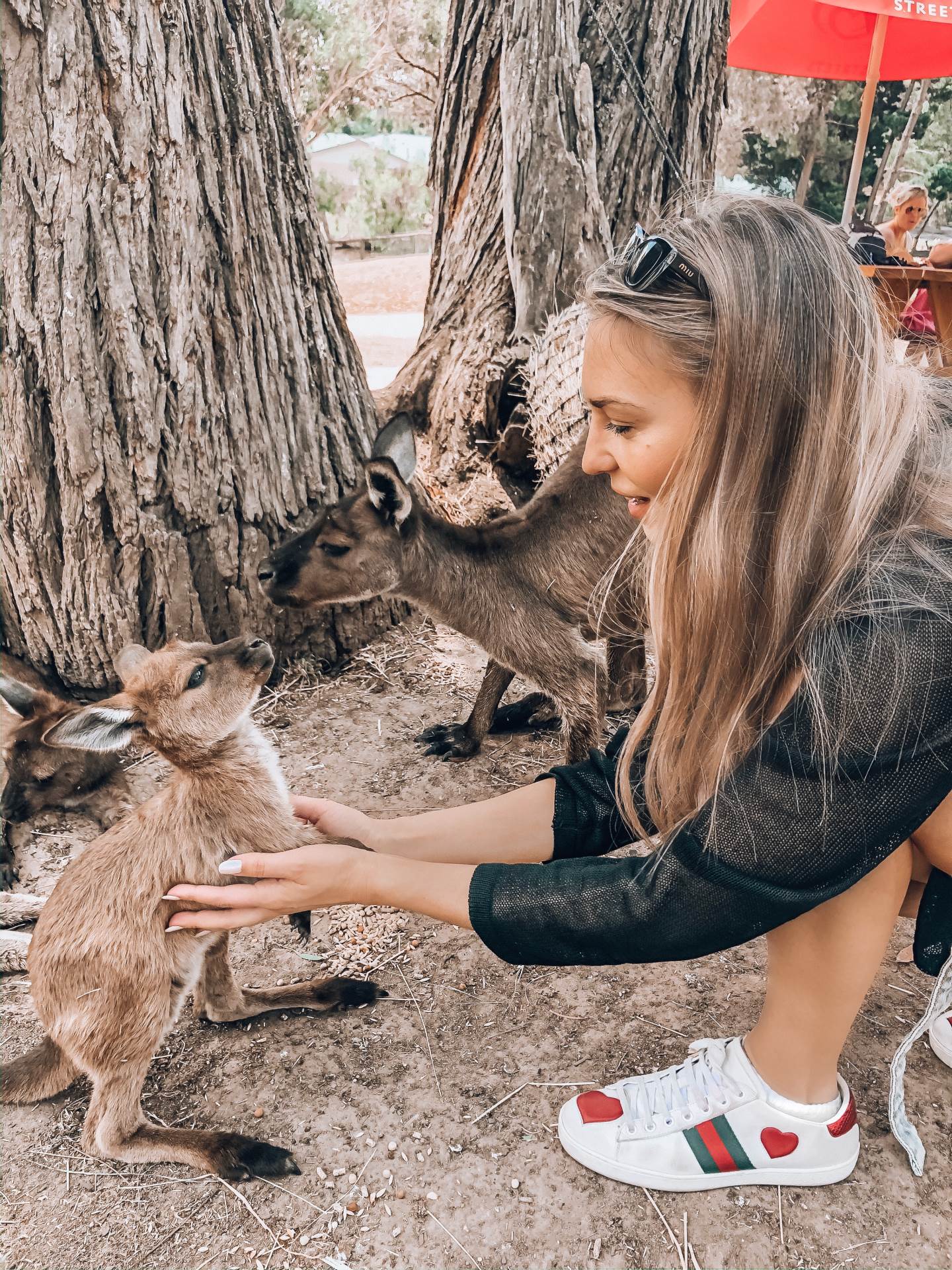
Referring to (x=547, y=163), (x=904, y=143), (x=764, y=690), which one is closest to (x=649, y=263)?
(x=764, y=690)

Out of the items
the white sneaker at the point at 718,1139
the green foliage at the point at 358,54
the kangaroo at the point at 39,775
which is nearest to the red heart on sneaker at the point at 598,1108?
the white sneaker at the point at 718,1139

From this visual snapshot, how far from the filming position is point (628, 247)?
1656mm

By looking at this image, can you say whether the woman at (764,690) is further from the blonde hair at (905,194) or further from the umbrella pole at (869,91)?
the blonde hair at (905,194)

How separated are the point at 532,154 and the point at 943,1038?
152 inches

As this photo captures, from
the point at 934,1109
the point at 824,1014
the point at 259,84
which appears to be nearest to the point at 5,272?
the point at 259,84

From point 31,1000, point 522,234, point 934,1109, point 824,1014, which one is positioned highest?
point 522,234

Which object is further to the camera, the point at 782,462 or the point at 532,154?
the point at 532,154

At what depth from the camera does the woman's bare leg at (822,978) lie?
1.67m

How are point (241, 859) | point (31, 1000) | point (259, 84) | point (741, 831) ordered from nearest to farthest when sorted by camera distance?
point (741, 831)
point (241, 859)
point (31, 1000)
point (259, 84)

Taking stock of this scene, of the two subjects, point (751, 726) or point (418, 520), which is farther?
point (418, 520)

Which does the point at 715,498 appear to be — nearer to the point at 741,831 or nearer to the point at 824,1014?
the point at 741,831

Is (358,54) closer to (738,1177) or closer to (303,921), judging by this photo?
(303,921)

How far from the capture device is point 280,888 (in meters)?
1.82

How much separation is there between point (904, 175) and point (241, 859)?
1709cm
